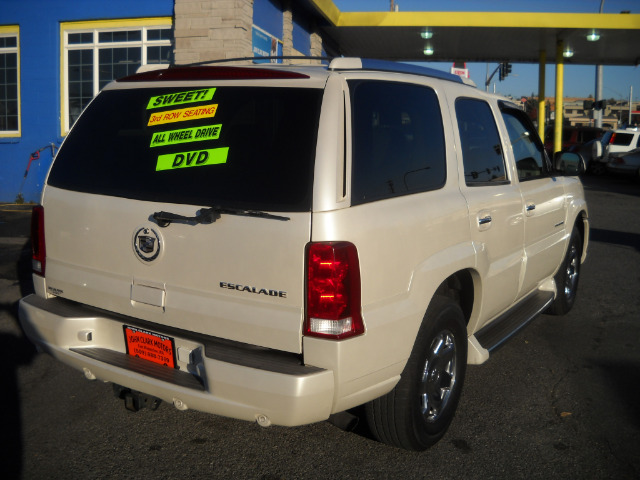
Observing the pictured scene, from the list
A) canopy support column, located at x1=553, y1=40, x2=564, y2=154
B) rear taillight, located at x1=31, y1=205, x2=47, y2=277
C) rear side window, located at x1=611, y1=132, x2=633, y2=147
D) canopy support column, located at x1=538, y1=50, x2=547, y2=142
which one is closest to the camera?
rear taillight, located at x1=31, y1=205, x2=47, y2=277

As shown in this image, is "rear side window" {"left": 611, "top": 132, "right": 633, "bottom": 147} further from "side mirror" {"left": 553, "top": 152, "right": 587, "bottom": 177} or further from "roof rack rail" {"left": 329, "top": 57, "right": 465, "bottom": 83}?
"roof rack rail" {"left": 329, "top": 57, "right": 465, "bottom": 83}

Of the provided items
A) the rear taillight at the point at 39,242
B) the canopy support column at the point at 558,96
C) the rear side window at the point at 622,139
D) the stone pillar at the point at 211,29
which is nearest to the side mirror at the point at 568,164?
the rear taillight at the point at 39,242

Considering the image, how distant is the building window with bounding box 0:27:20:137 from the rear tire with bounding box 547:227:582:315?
10.8 metres

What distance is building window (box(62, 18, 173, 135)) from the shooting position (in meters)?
12.3

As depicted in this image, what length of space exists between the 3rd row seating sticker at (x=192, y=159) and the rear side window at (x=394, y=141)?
0.61 meters

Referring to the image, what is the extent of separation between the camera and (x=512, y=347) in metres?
5.36

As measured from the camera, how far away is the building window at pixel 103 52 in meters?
12.3

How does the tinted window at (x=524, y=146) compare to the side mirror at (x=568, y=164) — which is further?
the side mirror at (x=568, y=164)

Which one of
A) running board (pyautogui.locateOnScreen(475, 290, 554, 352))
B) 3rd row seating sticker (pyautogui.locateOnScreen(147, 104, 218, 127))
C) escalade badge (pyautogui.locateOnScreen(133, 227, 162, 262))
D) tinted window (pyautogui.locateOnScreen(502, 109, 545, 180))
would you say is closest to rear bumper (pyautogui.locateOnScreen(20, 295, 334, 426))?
escalade badge (pyautogui.locateOnScreen(133, 227, 162, 262))

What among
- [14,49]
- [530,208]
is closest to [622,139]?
[14,49]

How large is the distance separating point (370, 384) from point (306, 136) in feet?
3.65

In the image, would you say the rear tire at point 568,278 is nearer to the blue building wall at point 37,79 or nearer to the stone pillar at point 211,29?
the stone pillar at point 211,29

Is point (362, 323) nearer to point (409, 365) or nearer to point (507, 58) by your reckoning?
point (409, 365)

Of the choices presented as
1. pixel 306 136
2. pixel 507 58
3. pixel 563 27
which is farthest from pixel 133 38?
pixel 507 58
